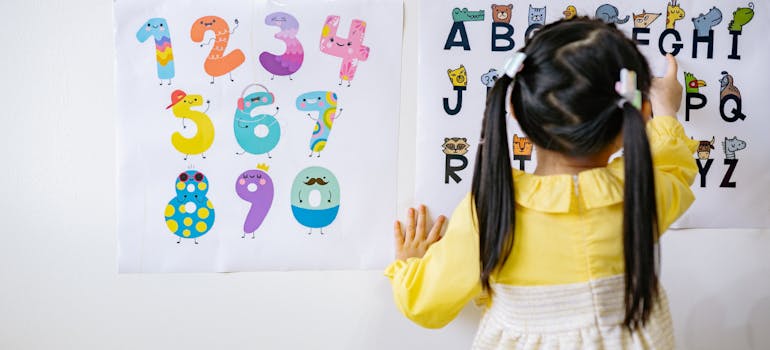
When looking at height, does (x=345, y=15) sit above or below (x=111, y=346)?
above

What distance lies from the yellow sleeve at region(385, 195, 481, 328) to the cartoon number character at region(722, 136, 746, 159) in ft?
1.73

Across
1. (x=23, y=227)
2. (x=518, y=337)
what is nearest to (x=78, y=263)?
(x=23, y=227)

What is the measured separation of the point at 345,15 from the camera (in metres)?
0.88

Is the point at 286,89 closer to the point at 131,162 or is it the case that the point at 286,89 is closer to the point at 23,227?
the point at 131,162

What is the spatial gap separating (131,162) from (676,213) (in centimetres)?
81

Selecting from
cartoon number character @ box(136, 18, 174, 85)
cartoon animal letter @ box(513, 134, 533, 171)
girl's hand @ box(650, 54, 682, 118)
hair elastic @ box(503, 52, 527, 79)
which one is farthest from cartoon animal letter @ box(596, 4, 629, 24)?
cartoon number character @ box(136, 18, 174, 85)

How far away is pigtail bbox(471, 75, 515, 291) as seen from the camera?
2.14 ft

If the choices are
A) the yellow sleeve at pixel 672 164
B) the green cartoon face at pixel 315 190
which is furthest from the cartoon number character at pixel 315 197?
the yellow sleeve at pixel 672 164

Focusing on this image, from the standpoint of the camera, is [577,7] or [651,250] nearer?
[651,250]

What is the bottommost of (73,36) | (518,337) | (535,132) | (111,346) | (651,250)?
(111,346)

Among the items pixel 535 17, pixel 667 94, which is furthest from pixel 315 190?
pixel 667 94

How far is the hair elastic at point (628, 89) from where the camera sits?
59cm

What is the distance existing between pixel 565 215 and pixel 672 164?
0.22 m

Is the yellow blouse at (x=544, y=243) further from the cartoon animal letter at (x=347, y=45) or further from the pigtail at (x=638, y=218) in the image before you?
the cartoon animal letter at (x=347, y=45)
